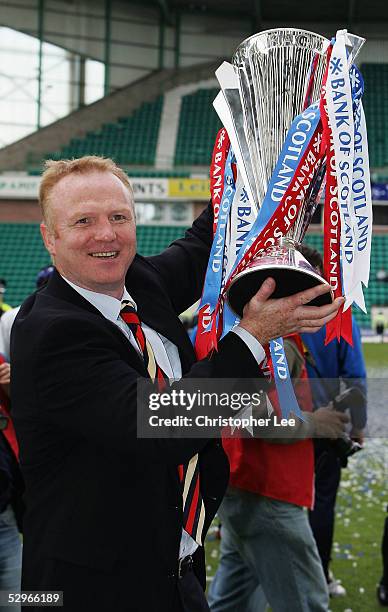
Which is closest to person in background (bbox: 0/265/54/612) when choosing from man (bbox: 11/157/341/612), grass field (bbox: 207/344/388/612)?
man (bbox: 11/157/341/612)

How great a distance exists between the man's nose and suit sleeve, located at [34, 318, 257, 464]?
19cm

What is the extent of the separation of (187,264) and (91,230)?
519 millimetres

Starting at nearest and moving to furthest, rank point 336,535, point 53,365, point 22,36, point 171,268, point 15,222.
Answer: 1. point 53,365
2. point 171,268
3. point 336,535
4. point 15,222
5. point 22,36

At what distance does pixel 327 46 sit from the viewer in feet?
4.79

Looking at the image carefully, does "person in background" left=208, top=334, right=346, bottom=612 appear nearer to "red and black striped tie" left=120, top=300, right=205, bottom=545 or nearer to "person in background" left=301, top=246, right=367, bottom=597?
"person in background" left=301, top=246, right=367, bottom=597

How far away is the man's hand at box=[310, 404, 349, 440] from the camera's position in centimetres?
243

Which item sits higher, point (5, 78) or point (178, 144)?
point (5, 78)

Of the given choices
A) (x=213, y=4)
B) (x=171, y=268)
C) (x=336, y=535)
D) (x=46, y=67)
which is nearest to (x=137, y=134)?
(x=46, y=67)

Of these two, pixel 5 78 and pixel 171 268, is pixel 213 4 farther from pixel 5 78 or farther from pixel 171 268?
pixel 171 268

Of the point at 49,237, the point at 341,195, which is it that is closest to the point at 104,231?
the point at 49,237

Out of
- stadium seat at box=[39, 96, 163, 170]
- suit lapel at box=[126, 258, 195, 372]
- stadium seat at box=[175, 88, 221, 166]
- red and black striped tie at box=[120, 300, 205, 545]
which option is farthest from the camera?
stadium seat at box=[39, 96, 163, 170]

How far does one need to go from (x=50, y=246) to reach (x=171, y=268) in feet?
1.48

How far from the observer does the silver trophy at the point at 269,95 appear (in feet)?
4.87

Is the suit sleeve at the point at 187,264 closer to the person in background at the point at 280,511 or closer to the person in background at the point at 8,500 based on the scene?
the person in background at the point at 280,511
